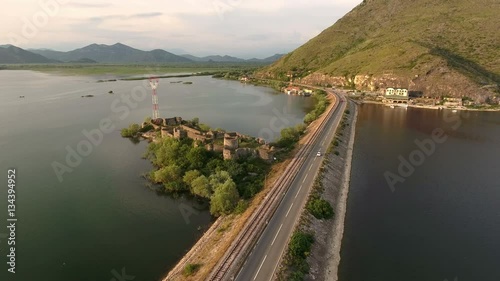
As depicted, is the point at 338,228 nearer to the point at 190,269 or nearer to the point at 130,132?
the point at 190,269

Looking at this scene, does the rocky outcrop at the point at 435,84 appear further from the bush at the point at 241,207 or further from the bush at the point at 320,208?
the bush at the point at 241,207

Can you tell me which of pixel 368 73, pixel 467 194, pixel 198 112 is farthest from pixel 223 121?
pixel 368 73

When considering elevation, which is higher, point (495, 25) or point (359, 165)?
→ point (495, 25)

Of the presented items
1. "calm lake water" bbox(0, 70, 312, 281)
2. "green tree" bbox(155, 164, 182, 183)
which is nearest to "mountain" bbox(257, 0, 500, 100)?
"calm lake water" bbox(0, 70, 312, 281)

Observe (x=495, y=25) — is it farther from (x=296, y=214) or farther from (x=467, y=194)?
(x=296, y=214)

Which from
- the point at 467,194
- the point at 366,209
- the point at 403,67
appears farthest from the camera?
the point at 403,67

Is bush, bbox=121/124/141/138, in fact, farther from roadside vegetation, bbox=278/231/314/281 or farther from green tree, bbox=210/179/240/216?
roadside vegetation, bbox=278/231/314/281

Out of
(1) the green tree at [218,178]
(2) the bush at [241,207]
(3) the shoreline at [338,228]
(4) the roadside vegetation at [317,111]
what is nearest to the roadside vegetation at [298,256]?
(3) the shoreline at [338,228]
